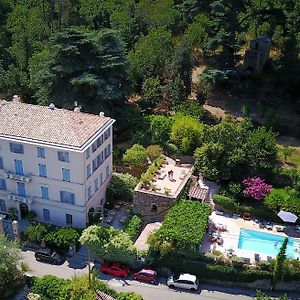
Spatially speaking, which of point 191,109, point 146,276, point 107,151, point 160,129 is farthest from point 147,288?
point 191,109

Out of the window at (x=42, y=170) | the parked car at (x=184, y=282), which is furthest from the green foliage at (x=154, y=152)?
the parked car at (x=184, y=282)

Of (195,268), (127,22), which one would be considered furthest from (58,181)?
(127,22)

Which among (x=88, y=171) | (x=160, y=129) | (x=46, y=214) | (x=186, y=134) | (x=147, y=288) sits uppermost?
(x=88, y=171)

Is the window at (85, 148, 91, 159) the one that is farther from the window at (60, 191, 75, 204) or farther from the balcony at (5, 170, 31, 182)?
the balcony at (5, 170, 31, 182)

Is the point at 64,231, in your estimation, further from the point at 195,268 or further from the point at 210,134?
the point at 210,134

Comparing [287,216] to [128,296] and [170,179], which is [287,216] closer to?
[170,179]

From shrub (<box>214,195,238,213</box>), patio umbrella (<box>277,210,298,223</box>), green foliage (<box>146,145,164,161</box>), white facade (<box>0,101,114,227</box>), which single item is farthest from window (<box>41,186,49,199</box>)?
patio umbrella (<box>277,210,298,223</box>)

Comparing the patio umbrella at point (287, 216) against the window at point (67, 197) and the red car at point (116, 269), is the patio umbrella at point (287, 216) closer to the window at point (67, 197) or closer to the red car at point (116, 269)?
the red car at point (116, 269)
